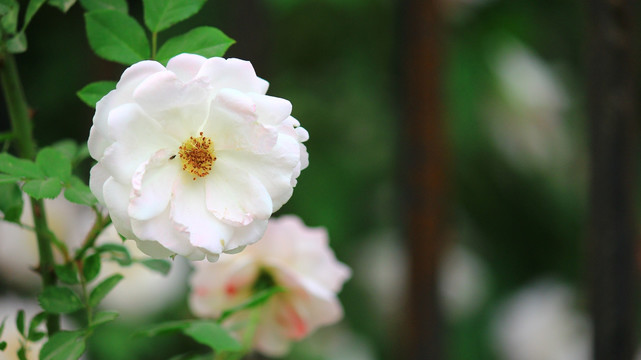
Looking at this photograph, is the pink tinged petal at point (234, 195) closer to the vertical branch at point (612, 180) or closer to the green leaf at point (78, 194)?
the green leaf at point (78, 194)

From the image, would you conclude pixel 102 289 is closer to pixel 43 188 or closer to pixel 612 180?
pixel 43 188

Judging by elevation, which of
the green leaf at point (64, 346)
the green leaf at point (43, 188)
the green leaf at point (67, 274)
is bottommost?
the green leaf at point (64, 346)

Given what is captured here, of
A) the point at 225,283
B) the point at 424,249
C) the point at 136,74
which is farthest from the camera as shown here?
the point at 424,249

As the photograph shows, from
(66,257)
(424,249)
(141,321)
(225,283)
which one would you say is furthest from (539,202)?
(66,257)

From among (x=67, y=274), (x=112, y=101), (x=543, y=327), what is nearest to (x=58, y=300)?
(x=67, y=274)

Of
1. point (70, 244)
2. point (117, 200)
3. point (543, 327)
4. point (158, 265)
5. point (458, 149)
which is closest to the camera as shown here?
point (117, 200)

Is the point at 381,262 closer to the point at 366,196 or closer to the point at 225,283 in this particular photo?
the point at 366,196

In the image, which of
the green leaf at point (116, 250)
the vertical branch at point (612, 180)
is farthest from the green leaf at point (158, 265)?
the vertical branch at point (612, 180)
